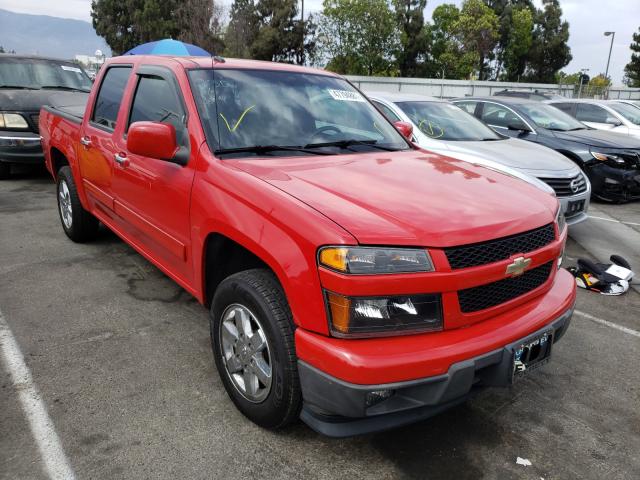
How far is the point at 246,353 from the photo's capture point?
2.47 metres

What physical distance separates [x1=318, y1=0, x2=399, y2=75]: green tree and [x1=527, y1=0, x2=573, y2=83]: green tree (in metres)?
22.2

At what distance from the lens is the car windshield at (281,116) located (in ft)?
9.62

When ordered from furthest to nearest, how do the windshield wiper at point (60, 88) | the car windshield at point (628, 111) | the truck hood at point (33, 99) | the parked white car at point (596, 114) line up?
the car windshield at point (628, 111) → the parked white car at point (596, 114) → the windshield wiper at point (60, 88) → the truck hood at point (33, 99)

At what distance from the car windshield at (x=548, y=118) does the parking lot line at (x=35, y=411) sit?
792 centimetres

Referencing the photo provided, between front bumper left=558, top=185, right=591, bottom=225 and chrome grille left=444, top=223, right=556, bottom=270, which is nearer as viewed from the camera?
chrome grille left=444, top=223, right=556, bottom=270

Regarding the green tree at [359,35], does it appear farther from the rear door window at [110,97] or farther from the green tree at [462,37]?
the rear door window at [110,97]

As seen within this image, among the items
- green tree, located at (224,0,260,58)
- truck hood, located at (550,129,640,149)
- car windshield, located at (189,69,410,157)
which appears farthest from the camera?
green tree, located at (224,0,260,58)

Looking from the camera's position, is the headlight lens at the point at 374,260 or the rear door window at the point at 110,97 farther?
the rear door window at the point at 110,97

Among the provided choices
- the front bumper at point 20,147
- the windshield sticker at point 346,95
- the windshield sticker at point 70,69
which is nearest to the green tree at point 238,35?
the windshield sticker at point 70,69

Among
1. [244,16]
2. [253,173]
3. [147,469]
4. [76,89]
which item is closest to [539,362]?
[253,173]

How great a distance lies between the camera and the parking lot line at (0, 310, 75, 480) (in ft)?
7.41

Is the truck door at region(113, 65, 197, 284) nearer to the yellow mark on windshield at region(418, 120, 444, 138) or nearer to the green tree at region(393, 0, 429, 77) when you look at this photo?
the yellow mark on windshield at region(418, 120, 444, 138)

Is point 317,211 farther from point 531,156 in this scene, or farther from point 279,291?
point 531,156

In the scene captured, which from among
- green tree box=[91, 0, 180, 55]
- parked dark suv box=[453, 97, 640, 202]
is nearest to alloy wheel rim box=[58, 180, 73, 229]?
parked dark suv box=[453, 97, 640, 202]
